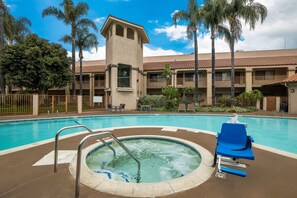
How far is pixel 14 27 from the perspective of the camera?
24734 mm

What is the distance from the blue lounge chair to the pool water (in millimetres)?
921

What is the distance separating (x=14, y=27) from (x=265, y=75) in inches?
1627

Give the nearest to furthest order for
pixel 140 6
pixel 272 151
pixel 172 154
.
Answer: pixel 272 151 → pixel 172 154 → pixel 140 6

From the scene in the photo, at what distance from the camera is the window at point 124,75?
2019 cm

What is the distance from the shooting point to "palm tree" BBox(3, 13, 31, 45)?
23.1 m

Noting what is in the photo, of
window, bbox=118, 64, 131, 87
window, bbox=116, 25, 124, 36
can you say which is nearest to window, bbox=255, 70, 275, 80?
window, bbox=118, 64, 131, 87

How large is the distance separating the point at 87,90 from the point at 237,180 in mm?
30706

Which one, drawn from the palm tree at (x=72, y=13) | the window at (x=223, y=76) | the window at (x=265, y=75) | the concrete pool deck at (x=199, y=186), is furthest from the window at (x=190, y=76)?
the concrete pool deck at (x=199, y=186)

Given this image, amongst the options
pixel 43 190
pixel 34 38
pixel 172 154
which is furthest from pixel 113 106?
pixel 43 190

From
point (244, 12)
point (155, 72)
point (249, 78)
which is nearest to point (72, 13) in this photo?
point (155, 72)

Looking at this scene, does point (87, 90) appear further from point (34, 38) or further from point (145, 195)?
point (145, 195)

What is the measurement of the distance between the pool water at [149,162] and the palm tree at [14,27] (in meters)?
27.0

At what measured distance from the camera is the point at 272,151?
485cm

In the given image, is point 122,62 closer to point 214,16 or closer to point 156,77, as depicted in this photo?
point 156,77
